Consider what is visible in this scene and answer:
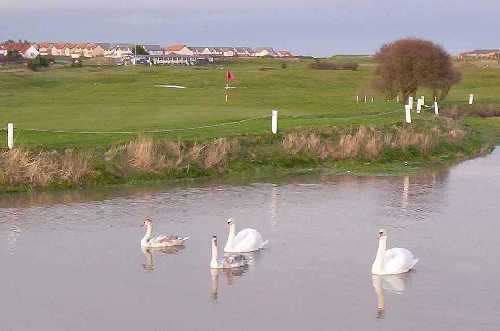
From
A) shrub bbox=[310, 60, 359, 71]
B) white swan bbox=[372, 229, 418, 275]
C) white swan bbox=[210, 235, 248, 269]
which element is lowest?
white swan bbox=[210, 235, 248, 269]

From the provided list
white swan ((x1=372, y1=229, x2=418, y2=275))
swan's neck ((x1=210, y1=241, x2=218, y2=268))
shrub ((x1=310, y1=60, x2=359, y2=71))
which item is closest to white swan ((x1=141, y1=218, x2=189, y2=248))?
swan's neck ((x1=210, y1=241, x2=218, y2=268))

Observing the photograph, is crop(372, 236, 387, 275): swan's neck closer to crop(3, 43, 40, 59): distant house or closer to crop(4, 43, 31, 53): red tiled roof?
crop(3, 43, 40, 59): distant house

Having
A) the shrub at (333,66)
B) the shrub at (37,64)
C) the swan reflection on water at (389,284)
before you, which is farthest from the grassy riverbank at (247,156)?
the shrub at (37,64)

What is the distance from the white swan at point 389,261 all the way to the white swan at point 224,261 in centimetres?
264

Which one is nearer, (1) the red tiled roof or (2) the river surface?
(2) the river surface

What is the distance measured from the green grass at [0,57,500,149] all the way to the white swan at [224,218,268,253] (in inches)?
416

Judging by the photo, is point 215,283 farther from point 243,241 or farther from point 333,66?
point 333,66

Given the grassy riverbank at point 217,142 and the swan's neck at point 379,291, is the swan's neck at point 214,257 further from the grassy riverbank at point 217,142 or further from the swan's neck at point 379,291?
the grassy riverbank at point 217,142

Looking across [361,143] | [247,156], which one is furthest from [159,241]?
[361,143]

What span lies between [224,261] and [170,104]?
30.4 metres

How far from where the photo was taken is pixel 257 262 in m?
18.8

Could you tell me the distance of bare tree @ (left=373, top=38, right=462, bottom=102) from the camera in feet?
173

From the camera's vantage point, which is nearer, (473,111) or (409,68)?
(409,68)

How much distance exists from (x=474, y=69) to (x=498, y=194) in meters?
77.8
